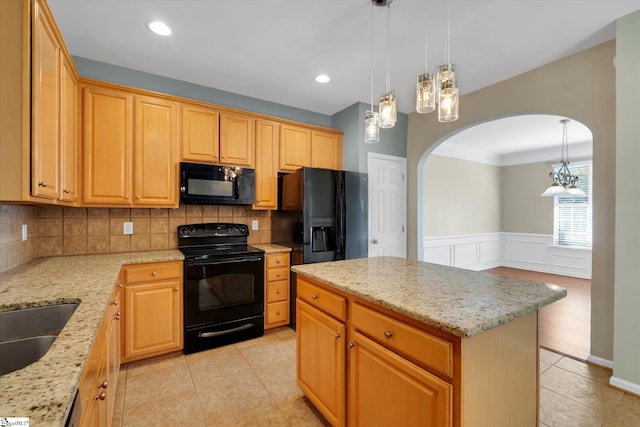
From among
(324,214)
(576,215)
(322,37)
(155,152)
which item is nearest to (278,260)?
(324,214)

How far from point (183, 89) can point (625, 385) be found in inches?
185

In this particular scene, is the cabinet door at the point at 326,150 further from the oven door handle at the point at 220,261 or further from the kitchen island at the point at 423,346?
the kitchen island at the point at 423,346

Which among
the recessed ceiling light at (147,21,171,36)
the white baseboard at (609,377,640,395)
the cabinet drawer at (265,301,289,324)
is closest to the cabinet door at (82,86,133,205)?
the recessed ceiling light at (147,21,171,36)

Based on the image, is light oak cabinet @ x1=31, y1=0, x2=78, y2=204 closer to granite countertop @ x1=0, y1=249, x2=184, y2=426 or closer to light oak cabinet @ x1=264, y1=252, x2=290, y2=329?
granite countertop @ x1=0, y1=249, x2=184, y2=426

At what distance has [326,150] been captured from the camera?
387 centimetres

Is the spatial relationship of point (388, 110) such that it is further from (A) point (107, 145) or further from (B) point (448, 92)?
(A) point (107, 145)

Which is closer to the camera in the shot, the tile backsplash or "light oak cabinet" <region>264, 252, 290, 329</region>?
the tile backsplash

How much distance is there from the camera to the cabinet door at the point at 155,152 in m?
2.69

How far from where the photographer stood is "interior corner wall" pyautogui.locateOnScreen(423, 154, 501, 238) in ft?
18.0

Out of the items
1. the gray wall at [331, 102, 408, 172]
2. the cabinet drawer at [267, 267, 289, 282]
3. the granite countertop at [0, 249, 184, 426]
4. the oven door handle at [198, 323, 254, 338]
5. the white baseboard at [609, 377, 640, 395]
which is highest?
the gray wall at [331, 102, 408, 172]

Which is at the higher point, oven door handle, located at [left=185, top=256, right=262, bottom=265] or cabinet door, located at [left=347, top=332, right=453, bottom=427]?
oven door handle, located at [left=185, top=256, right=262, bottom=265]

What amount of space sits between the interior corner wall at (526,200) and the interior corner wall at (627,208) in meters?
4.93

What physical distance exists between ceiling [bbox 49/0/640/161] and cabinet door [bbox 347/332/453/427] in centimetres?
220

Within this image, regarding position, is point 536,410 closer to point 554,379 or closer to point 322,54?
point 554,379
